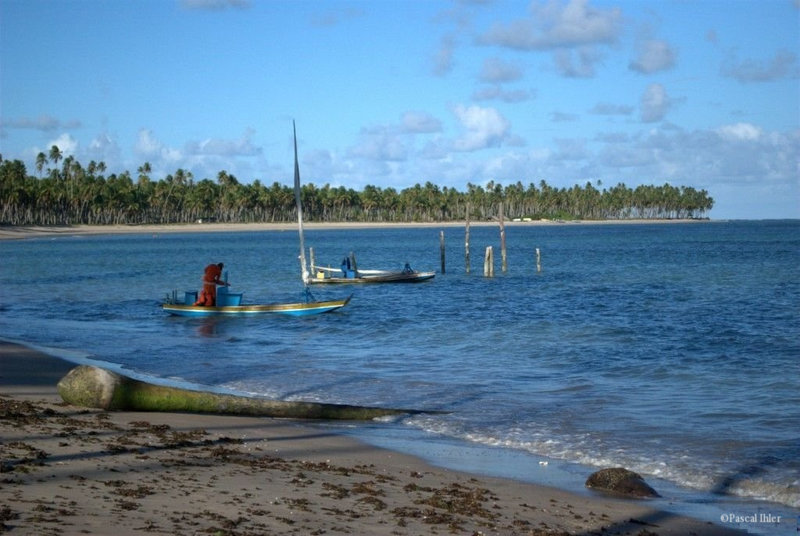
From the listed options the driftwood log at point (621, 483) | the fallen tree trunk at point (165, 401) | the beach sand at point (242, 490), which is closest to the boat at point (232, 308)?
the fallen tree trunk at point (165, 401)

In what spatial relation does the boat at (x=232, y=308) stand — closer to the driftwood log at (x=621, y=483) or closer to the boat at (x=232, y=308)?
the boat at (x=232, y=308)

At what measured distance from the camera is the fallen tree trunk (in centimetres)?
1298

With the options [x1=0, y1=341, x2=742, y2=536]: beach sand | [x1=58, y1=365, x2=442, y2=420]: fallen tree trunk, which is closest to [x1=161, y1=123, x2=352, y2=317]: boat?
[x1=58, y1=365, x2=442, y2=420]: fallen tree trunk

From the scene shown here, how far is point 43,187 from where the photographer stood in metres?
153

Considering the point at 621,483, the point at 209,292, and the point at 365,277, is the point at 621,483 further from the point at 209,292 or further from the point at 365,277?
the point at 365,277

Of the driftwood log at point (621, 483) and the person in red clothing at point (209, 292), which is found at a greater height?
the person in red clothing at point (209, 292)

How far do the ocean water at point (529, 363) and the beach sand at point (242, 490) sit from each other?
4.24 ft

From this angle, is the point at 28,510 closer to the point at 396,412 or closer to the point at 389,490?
the point at 389,490

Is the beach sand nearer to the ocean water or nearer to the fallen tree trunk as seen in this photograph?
the fallen tree trunk

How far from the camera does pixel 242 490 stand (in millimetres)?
8664

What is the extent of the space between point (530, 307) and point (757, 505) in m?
27.8

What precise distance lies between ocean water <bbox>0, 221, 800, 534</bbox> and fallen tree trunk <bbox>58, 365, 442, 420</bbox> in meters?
0.85

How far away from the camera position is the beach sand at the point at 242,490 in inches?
293

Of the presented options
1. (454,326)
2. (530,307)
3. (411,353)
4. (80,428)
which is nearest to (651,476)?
(80,428)
